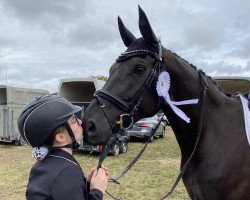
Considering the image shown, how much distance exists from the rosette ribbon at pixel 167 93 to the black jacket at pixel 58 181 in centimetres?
128

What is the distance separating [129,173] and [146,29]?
25.8ft

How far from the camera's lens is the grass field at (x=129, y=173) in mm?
7934

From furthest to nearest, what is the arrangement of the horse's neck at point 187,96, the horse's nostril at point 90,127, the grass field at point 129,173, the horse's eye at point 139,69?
the grass field at point 129,173, the horse's neck at point 187,96, the horse's eye at point 139,69, the horse's nostril at point 90,127

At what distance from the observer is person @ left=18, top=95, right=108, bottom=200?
1.89m

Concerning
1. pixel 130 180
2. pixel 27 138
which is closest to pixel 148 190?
pixel 130 180

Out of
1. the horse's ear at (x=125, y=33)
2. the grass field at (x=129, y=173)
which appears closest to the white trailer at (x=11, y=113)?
the grass field at (x=129, y=173)

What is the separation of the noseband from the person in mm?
736

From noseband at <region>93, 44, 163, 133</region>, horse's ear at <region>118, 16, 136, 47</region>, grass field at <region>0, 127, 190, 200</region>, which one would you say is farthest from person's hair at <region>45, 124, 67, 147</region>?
grass field at <region>0, 127, 190, 200</region>

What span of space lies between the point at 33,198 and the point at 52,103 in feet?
1.94

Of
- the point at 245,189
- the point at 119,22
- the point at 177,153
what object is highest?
the point at 119,22

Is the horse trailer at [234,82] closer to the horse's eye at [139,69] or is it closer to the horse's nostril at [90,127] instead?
the horse's eye at [139,69]

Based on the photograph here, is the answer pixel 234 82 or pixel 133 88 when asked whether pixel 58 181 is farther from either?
pixel 234 82

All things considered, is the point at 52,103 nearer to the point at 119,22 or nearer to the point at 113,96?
the point at 113,96

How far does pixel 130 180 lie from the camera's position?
30.5ft
